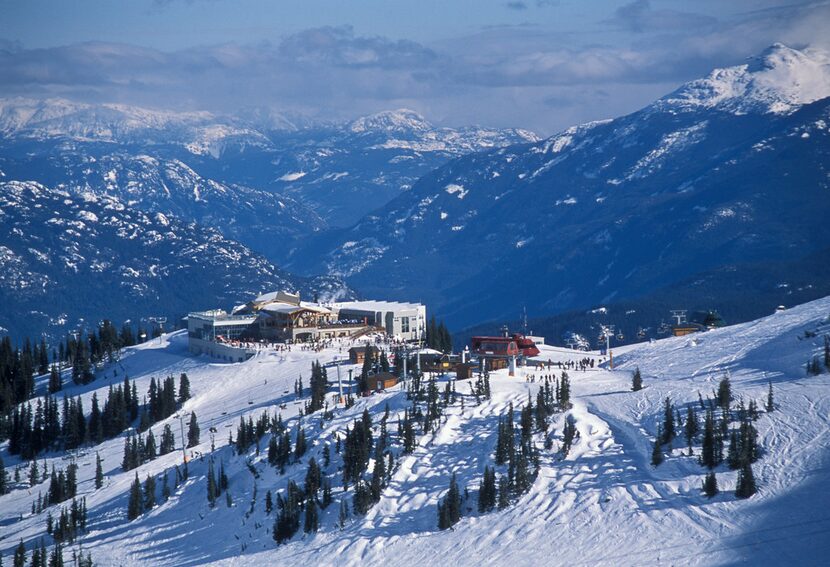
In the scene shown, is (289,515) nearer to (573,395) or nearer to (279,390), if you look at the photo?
(573,395)

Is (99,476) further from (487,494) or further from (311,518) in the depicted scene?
(487,494)

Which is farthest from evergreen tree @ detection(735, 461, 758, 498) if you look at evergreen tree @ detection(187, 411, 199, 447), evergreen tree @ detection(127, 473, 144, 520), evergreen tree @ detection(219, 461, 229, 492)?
evergreen tree @ detection(187, 411, 199, 447)

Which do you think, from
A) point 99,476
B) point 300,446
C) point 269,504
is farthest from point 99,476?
point 269,504

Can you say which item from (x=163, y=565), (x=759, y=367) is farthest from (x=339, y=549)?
(x=759, y=367)

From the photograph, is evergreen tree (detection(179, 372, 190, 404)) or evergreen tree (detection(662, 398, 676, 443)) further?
evergreen tree (detection(179, 372, 190, 404))

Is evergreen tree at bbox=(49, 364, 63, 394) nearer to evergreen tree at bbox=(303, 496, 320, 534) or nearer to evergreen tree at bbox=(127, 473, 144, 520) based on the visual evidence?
evergreen tree at bbox=(127, 473, 144, 520)
